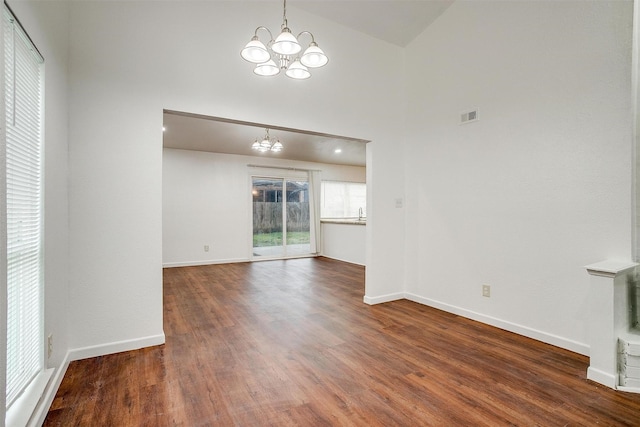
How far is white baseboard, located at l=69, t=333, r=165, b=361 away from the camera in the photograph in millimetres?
2434

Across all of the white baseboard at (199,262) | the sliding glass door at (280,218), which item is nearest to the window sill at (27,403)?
the white baseboard at (199,262)

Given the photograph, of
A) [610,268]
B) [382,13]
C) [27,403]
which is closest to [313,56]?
[382,13]

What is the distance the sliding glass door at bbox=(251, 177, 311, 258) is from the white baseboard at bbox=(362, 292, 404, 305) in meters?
3.99

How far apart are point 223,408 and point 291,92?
2921 mm

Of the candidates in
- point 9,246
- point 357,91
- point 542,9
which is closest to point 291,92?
point 357,91

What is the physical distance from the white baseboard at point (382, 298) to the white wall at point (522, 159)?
212 millimetres

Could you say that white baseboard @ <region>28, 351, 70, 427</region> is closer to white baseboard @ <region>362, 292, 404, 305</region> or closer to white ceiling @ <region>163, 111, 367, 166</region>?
white baseboard @ <region>362, 292, 404, 305</region>

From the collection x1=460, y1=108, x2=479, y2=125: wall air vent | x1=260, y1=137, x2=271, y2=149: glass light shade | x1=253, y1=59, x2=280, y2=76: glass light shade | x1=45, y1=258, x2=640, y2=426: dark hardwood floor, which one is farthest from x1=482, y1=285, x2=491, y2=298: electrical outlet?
x1=260, y1=137, x2=271, y2=149: glass light shade

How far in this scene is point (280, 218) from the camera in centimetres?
777

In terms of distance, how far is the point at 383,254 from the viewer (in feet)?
13.1

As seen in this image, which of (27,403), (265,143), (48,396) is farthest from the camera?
(265,143)

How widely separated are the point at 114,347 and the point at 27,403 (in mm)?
994

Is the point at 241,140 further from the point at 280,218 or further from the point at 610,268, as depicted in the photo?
the point at 610,268

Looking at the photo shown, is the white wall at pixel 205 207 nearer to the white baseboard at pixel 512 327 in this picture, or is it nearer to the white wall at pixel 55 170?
the white wall at pixel 55 170
